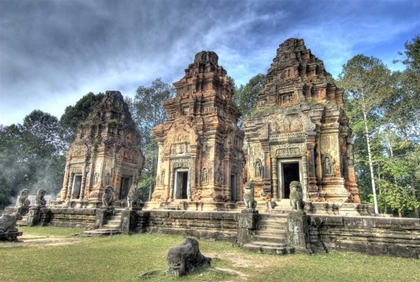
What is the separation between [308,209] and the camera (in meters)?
11.1

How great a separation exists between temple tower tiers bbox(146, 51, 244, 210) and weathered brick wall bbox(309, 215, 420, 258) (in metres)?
7.82

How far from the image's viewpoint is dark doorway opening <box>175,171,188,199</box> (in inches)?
683

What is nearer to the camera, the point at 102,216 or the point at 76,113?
the point at 102,216

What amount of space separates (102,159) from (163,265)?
16768 millimetres

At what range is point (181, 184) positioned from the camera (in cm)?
1781

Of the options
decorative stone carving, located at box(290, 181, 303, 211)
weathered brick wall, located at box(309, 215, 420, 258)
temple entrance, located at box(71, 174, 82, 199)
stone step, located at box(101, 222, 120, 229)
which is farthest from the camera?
temple entrance, located at box(71, 174, 82, 199)

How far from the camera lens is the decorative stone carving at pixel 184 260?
5.20 m

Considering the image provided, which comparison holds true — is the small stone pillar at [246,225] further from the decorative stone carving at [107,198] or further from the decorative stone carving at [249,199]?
the decorative stone carving at [107,198]

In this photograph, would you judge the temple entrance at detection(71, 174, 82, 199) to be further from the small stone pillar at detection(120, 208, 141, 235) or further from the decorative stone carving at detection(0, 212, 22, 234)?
the decorative stone carving at detection(0, 212, 22, 234)

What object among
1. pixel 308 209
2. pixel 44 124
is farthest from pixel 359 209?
pixel 44 124

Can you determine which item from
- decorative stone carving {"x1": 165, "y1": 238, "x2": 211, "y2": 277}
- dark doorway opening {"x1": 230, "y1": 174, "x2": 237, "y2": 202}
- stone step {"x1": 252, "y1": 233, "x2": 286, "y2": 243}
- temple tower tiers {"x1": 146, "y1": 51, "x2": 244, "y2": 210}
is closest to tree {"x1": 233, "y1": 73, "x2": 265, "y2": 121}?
temple tower tiers {"x1": 146, "y1": 51, "x2": 244, "y2": 210}

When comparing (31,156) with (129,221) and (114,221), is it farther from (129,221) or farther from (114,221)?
(129,221)

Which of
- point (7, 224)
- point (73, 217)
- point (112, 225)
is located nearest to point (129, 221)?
point (112, 225)

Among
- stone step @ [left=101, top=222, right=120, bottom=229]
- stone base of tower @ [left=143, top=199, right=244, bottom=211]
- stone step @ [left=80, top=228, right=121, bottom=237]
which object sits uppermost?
stone base of tower @ [left=143, top=199, right=244, bottom=211]
